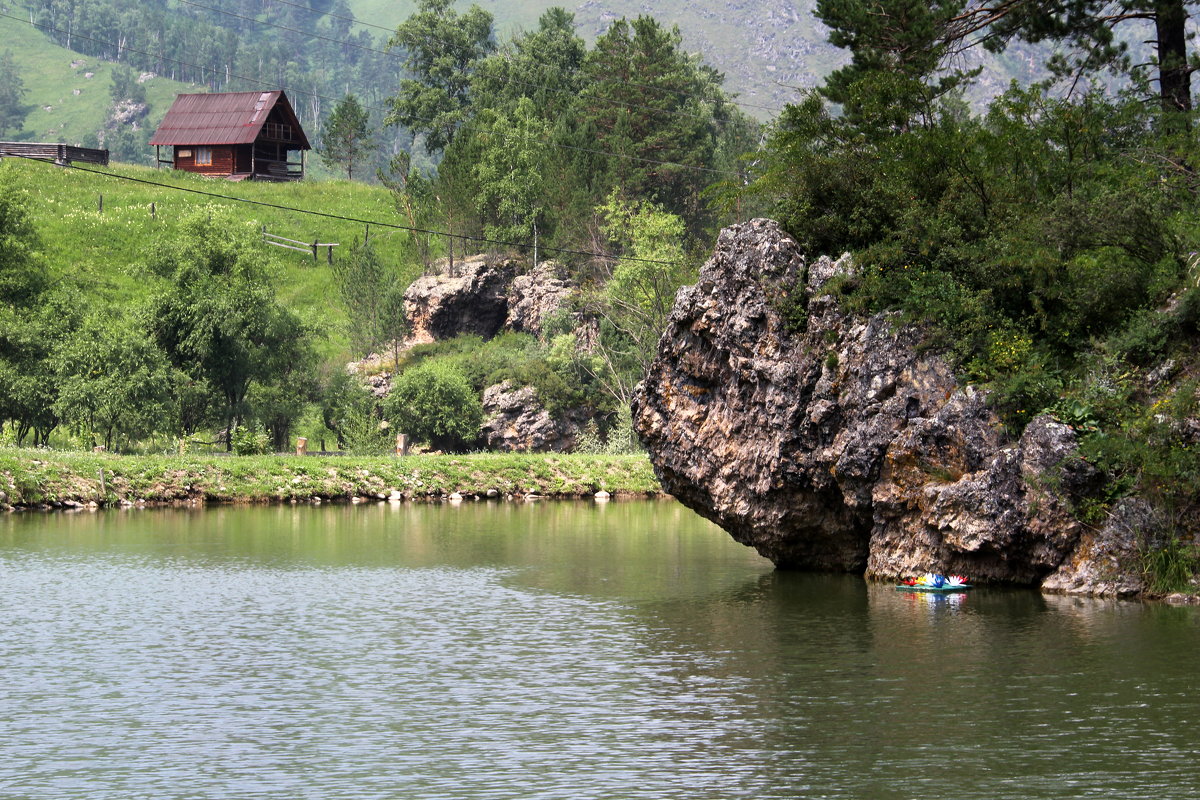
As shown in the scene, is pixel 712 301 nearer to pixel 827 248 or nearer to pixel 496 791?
pixel 827 248

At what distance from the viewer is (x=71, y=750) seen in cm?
1667

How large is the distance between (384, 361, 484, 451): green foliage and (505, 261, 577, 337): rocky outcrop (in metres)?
13.8

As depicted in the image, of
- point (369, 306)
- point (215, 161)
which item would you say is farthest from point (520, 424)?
point (215, 161)

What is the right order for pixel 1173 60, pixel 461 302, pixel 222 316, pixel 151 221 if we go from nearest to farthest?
pixel 1173 60 < pixel 222 316 < pixel 461 302 < pixel 151 221

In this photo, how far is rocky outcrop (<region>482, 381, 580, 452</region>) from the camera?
7931 cm

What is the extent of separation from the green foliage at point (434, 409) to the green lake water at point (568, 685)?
130 ft

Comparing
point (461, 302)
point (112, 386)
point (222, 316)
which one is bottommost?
point (112, 386)

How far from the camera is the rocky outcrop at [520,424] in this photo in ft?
260

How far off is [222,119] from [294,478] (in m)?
A: 71.6

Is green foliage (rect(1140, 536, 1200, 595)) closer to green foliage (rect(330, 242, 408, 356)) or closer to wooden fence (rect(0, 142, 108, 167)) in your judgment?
green foliage (rect(330, 242, 408, 356))

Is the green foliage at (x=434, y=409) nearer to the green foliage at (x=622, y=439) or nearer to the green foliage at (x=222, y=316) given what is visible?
the green foliage at (x=222, y=316)

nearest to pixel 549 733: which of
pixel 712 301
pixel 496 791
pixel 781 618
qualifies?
pixel 496 791

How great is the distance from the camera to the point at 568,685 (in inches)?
816

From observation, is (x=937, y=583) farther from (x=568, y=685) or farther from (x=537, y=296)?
(x=537, y=296)
